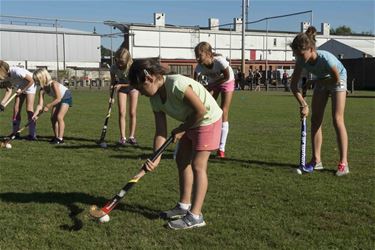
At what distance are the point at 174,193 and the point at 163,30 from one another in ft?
167

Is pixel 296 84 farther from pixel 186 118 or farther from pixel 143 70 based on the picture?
pixel 143 70

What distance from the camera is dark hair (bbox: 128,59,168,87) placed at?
14.3 feet

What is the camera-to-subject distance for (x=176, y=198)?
5.65 metres

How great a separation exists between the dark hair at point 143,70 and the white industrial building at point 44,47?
158 ft

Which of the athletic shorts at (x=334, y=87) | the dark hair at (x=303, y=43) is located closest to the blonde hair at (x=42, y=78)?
the dark hair at (x=303, y=43)

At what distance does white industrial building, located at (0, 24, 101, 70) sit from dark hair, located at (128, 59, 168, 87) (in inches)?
1891

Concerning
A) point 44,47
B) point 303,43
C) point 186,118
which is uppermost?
point 44,47

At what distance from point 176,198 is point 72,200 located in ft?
3.73

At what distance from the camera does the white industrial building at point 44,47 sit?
55.0m

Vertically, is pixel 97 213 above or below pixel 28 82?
below

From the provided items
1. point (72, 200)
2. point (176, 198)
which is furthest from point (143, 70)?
point (72, 200)

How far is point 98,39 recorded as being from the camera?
6762cm

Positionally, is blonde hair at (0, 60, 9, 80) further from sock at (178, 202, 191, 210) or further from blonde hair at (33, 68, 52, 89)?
sock at (178, 202, 191, 210)

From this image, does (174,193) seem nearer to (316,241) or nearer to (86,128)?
(316,241)
